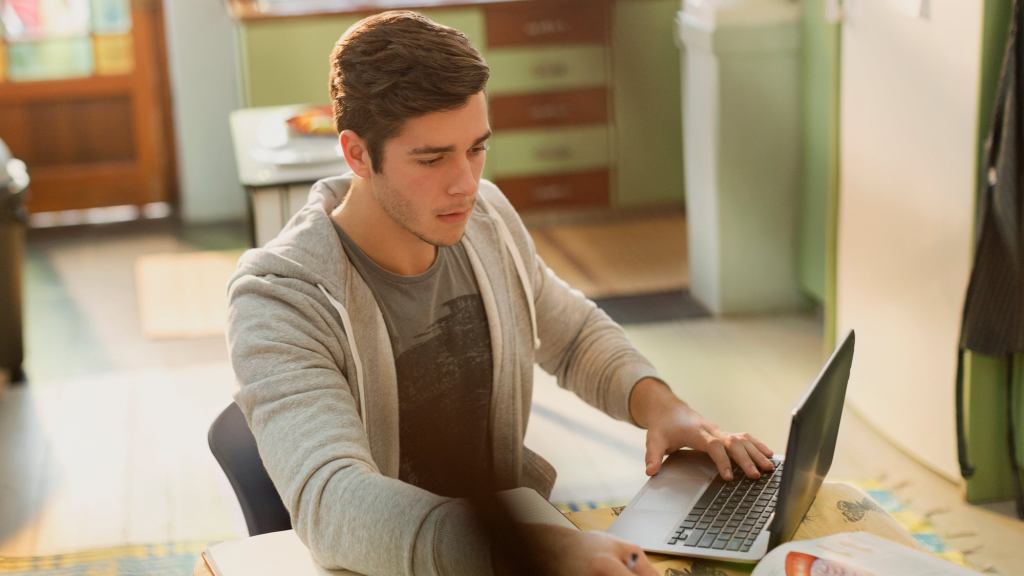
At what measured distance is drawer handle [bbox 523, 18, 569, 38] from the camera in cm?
488

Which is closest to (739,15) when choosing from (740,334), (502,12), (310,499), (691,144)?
(691,144)

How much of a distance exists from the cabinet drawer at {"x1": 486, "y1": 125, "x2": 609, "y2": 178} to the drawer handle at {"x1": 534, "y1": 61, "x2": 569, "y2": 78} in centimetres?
21

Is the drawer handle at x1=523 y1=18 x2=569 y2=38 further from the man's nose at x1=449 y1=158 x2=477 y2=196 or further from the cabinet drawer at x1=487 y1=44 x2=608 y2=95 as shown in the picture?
the man's nose at x1=449 y1=158 x2=477 y2=196

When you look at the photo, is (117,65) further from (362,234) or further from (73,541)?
(362,234)

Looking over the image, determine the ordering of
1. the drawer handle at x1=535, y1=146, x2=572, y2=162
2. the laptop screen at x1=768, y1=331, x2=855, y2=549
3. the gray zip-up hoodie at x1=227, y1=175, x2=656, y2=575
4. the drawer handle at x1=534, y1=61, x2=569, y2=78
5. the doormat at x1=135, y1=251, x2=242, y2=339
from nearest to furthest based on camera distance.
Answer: the laptop screen at x1=768, y1=331, x2=855, y2=549 < the gray zip-up hoodie at x1=227, y1=175, x2=656, y2=575 < the doormat at x1=135, y1=251, x2=242, y2=339 < the drawer handle at x1=534, y1=61, x2=569, y2=78 < the drawer handle at x1=535, y1=146, x2=572, y2=162

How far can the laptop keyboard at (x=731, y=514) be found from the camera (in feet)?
4.27

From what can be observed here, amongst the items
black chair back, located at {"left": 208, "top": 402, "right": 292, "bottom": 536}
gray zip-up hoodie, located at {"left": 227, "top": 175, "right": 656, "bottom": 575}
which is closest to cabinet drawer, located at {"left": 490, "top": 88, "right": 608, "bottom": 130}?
gray zip-up hoodie, located at {"left": 227, "top": 175, "right": 656, "bottom": 575}

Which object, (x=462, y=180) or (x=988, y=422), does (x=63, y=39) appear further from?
A: (x=462, y=180)

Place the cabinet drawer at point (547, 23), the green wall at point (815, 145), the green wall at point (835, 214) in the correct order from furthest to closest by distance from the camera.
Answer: the cabinet drawer at point (547, 23), the green wall at point (815, 145), the green wall at point (835, 214)

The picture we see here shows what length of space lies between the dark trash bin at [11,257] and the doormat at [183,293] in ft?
1.61

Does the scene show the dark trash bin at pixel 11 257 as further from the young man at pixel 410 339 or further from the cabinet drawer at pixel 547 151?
the young man at pixel 410 339

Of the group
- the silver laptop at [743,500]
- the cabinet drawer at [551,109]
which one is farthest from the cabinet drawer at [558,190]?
the silver laptop at [743,500]

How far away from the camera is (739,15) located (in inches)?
150

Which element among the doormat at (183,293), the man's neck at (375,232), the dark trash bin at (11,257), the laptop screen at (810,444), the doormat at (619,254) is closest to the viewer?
the laptop screen at (810,444)
